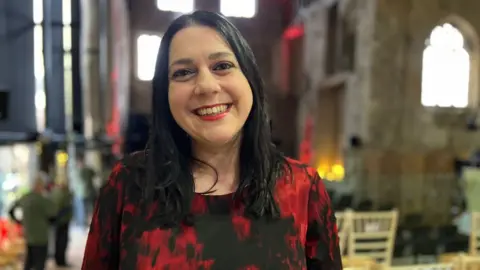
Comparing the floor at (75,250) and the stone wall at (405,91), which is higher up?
the stone wall at (405,91)

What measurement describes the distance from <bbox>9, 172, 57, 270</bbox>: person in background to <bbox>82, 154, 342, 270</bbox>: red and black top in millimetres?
3664

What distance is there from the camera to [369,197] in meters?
8.38

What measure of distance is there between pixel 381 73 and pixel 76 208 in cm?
604

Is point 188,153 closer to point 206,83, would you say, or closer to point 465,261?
point 206,83

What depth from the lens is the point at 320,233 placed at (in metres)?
0.97

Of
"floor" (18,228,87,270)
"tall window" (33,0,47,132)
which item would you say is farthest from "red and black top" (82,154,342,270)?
"tall window" (33,0,47,132)

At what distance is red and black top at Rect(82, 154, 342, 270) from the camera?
2.83 ft

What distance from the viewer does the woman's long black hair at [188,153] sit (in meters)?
0.90

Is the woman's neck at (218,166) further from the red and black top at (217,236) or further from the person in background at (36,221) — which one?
the person in background at (36,221)

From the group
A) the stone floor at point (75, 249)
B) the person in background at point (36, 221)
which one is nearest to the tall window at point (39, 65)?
the stone floor at point (75, 249)

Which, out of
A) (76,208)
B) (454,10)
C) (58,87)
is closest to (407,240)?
(76,208)

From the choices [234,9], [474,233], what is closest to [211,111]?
[474,233]

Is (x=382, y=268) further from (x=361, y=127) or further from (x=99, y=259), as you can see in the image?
(x=361, y=127)

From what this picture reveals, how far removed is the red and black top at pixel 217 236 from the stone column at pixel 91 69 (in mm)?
7217
